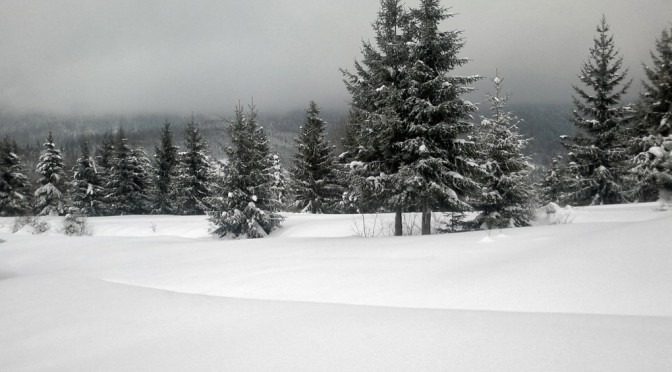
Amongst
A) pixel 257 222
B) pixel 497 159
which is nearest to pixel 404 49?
pixel 497 159

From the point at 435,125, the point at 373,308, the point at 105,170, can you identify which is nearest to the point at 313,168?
the point at 435,125

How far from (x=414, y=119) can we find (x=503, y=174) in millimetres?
5697

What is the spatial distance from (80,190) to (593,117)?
46.6 m

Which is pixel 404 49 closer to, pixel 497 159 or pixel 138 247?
pixel 497 159

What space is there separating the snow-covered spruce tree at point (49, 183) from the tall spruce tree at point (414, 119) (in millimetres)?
36383

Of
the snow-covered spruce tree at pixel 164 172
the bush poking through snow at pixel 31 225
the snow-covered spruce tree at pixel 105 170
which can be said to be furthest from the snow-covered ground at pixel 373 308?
the snow-covered spruce tree at pixel 105 170

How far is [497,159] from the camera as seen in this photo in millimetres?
14797

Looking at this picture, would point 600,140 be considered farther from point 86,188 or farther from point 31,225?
point 86,188

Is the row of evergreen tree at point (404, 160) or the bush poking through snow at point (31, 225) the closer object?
the row of evergreen tree at point (404, 160)

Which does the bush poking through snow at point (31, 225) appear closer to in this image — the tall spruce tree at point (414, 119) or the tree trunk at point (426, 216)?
the tall spruce tree at point (414, 119)

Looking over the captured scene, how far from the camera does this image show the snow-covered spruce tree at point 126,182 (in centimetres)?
3553

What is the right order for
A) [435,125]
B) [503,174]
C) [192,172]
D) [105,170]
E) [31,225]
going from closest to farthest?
[435,125] → [503,174] → [31,225] → [192,172] → [105,170]

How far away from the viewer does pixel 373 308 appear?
142 inches

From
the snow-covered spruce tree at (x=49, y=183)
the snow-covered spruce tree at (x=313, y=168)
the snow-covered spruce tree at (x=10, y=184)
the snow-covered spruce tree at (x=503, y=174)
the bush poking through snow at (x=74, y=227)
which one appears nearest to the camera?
the snow-covered spruce tree at (x=503, y=174)
